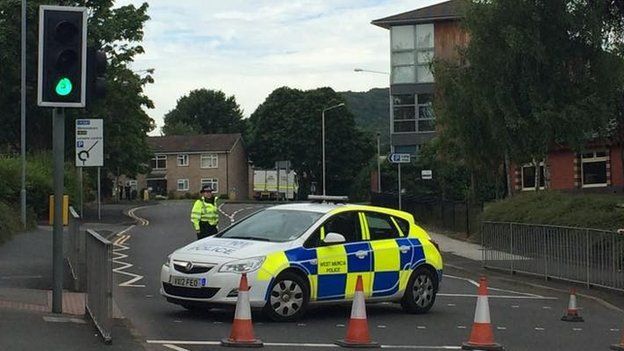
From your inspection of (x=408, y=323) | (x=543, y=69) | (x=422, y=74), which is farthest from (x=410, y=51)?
(x=408, y=323)

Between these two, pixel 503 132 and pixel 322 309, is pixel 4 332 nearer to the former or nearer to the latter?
pixel 322 309

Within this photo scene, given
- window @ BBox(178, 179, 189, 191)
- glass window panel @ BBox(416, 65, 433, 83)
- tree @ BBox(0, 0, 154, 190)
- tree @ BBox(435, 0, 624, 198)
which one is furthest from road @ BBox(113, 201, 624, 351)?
window @ BBox(178, 179, 189, 191)

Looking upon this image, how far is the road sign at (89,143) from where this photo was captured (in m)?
20.8

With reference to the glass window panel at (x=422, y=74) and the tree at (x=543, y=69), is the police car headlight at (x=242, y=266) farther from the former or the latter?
the glass window panel at (x=422, y=74)

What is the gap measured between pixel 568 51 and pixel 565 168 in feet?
Result: 53.0

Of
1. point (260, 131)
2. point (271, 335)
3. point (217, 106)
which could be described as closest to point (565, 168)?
point (271, 335)

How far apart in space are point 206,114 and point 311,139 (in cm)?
4025

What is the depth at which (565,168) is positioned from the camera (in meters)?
42.9

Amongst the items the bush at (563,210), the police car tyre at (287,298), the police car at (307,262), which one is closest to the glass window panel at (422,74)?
the bush at (563,210)

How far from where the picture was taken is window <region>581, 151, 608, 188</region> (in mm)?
41103

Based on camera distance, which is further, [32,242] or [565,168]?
[565,168]

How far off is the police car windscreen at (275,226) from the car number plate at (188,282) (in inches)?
46.6

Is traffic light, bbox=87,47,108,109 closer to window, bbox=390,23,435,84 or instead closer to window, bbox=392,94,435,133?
window, bbox=390,23,435,84

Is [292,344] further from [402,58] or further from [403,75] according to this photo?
[402,58]
